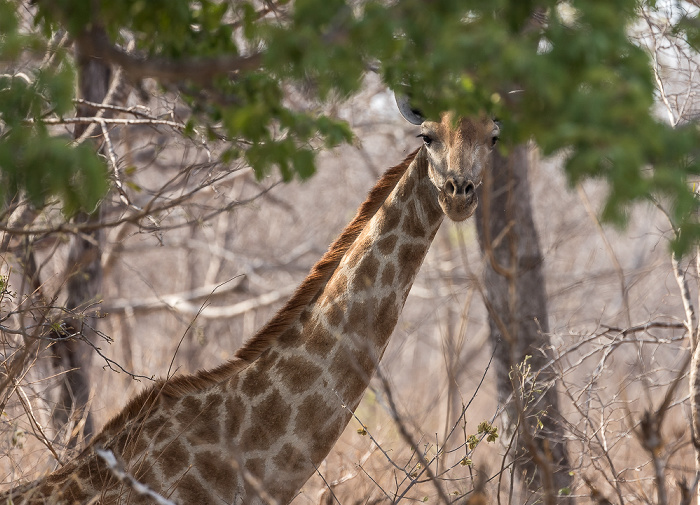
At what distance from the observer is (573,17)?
2438 millimetres

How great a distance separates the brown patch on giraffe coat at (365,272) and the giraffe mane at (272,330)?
0.22 meters

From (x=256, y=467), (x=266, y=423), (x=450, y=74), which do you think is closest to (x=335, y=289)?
(x=266, y=423)

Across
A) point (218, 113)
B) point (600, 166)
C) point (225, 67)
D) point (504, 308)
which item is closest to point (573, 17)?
point (600, 166)

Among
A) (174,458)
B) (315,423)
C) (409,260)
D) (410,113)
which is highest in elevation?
(410,113)

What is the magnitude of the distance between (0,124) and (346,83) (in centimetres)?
453

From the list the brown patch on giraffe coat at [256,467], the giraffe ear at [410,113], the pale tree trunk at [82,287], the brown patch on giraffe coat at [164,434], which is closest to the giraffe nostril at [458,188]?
the giraffe ear at [410,113]

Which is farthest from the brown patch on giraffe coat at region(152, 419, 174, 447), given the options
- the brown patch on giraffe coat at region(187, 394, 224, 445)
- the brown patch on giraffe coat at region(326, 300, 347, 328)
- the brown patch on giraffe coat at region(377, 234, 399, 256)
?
the brown patch on giraffe coat at region(377, 234, 399, 256)

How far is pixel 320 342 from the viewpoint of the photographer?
4.11 metres

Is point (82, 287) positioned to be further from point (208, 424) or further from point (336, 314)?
point (336, 314)

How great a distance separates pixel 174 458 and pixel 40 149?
2121 mm

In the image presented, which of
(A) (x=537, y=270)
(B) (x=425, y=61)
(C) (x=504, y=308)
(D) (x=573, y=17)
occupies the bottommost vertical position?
(B) (x=425, y=61)

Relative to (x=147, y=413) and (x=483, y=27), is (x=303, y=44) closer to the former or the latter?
(x=483, y=27)

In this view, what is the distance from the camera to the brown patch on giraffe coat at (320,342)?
4098 millimetres

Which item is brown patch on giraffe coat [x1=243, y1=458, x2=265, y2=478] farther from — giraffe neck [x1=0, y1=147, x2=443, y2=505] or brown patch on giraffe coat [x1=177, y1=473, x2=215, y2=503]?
brown patch on giraffe coat [x1=177, y1=473, x2=215, y2=503]
